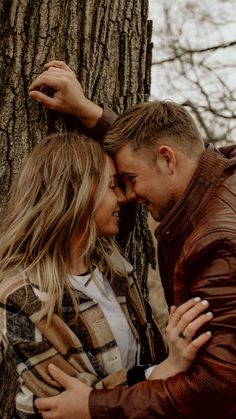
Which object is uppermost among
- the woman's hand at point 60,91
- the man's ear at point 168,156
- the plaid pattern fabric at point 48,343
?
the woman's hand at point 60,91

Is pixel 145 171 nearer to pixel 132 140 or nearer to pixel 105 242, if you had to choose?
pixel 132 140

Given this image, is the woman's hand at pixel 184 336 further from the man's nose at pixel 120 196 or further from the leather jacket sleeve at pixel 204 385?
the man's nose at pixel 120 196

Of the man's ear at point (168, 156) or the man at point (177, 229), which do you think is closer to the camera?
the man at point (177, 229)

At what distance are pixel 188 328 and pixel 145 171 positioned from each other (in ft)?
2.61

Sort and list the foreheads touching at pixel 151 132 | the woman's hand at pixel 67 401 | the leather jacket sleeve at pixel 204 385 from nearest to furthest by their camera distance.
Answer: the leather jacket sleeve at pixel 204 385
the woman's hand at pixel 67 401
the foreheads touching at pixel 151 132

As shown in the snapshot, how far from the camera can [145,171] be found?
2.77 m

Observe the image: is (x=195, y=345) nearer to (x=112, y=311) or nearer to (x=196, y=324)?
(x=196, y=324)

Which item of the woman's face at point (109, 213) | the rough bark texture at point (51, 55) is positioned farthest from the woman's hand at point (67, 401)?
the woman's face at point (109, 213)

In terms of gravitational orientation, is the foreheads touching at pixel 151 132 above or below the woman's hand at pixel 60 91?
below

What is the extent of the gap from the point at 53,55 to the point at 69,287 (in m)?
1.06

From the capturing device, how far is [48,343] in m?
2.38

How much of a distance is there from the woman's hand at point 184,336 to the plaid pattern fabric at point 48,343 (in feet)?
0.67

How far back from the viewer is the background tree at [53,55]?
2820 millimetres

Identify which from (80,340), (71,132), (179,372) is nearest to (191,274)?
(179,372)
